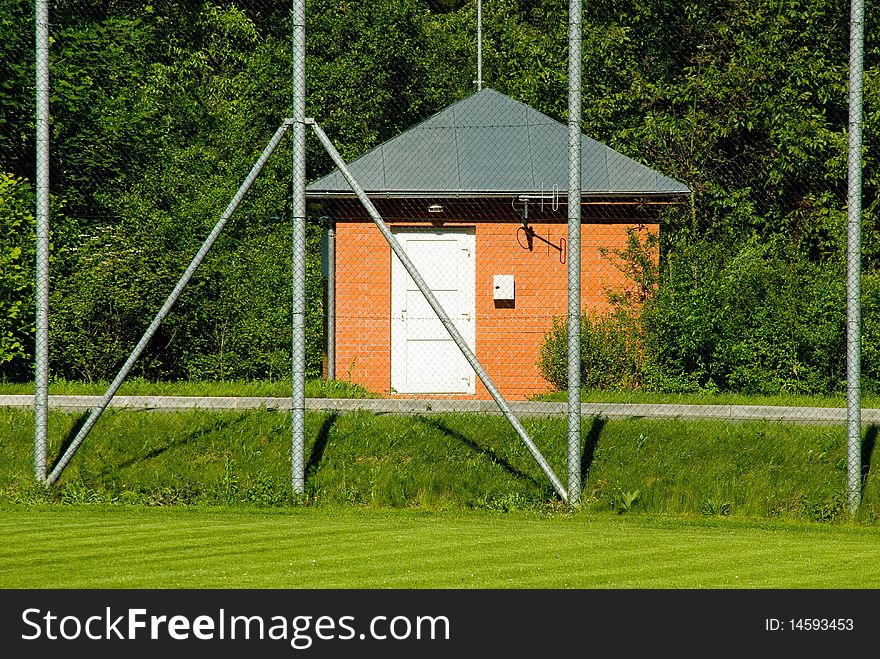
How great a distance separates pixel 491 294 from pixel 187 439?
5988mm

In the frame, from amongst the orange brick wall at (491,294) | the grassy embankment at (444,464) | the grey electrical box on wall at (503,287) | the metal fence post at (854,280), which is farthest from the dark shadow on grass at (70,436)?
the metal fence post at (854,280)

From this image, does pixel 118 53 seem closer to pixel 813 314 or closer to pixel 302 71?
pixel 302 71

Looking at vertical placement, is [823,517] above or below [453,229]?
below

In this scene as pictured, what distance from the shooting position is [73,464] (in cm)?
1127

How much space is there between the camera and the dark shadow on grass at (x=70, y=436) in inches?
445

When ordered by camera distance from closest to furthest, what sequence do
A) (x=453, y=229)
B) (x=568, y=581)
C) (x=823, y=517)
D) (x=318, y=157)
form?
1. (x=568, y=581)
2. (x=823, y=517)
3. (x=453, y=229)
4. (x=318, y=157)

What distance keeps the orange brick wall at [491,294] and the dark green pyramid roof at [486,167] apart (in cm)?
49

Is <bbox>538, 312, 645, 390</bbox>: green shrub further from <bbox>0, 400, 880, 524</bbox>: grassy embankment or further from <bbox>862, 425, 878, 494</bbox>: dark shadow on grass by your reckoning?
<bbox>862, 425, 878, 494</bbox>: dark shadow on grass

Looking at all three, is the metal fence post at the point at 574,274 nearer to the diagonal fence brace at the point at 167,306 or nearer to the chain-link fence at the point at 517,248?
the chain-link fence at the point at 517,248

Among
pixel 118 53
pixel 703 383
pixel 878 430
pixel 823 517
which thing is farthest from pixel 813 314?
pixel 118 53

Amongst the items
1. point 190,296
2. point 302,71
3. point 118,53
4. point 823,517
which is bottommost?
point 823,517

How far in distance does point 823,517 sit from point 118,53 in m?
13.0

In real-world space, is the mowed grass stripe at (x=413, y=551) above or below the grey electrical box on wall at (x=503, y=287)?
below

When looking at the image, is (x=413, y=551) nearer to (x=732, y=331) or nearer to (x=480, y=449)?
(x=480, y=449)
